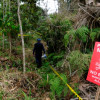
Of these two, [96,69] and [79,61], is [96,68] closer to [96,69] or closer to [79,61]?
[96,69]

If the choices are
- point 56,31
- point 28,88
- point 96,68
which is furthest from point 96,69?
point 56,31

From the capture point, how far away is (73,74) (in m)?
3.71

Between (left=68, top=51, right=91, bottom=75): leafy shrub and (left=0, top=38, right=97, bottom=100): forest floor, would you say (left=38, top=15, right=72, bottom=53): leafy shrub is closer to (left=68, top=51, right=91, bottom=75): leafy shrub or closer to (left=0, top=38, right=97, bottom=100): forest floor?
(left=68, top=51, right=91, bottom=75): leafy shrub

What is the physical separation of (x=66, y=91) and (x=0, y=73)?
2.24m

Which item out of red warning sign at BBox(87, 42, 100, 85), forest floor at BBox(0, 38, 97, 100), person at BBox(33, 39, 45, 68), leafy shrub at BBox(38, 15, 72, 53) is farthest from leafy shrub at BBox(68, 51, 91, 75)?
person at BBox(33, 39, 45, 68)

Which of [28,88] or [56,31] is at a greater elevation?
[56,31]

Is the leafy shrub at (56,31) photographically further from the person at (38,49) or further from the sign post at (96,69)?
the sign post at (96,69)

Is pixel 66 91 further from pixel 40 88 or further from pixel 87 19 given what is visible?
pixel 87 19

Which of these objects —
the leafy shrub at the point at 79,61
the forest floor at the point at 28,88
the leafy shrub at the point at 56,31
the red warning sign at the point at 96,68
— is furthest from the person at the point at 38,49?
the red warning sign at the point at 96,68

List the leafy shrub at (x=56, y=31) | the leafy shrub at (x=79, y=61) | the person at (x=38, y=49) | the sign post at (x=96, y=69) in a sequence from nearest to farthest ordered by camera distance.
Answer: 1. the sign post at (x=96, y=69)
2. the leafy shrub at (x=79, y=61)
3. the leafy shrub at (x=56, y=31)
4. the person at (x=38, y=49)

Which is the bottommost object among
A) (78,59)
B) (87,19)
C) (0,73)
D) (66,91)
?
(66,91)

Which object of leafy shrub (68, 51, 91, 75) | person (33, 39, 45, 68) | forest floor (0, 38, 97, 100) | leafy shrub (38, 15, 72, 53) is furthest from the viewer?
person (33, 39, 45, 68)

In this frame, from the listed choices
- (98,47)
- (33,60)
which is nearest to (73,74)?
(98,47)

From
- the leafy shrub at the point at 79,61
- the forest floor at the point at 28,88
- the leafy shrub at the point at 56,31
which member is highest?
the leafy shrub at the point at 56,31
